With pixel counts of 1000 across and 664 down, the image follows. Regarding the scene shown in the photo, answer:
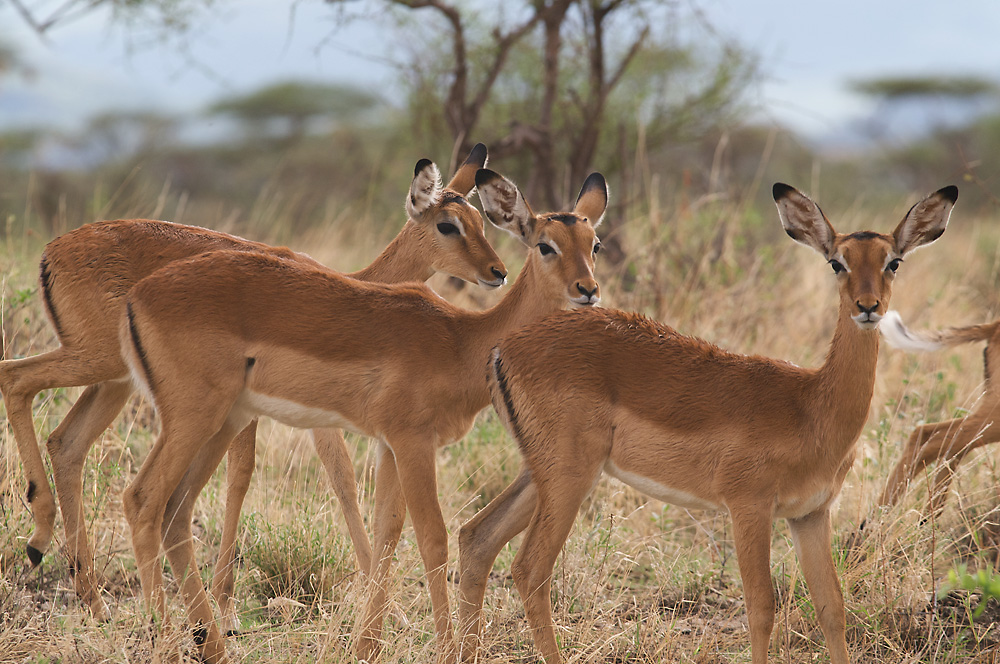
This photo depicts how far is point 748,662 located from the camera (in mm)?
4500

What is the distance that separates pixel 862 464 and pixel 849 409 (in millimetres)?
1854

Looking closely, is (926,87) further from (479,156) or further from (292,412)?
(292,412)

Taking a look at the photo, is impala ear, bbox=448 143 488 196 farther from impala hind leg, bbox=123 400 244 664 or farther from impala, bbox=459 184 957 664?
impala hind leg, bbox=123 400 244 664

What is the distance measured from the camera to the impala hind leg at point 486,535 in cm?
447

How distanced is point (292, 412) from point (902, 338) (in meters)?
3.53

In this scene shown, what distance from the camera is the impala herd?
13.4 ft


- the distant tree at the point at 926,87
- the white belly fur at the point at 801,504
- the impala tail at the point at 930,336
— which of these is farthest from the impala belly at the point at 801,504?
the distant tree at the point at 926,87

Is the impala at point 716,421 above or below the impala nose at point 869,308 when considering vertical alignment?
below

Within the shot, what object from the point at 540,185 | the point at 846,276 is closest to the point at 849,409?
the point at 846,276

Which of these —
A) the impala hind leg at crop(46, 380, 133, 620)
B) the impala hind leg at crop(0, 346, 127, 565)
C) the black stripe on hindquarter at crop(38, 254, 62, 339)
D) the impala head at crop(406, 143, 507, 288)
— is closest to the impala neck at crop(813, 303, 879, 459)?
the impala head at crop(406, 143, 507, 288)

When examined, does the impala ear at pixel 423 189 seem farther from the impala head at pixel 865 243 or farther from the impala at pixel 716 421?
the impala head at pixel 865 243

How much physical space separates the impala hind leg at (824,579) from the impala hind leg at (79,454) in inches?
121

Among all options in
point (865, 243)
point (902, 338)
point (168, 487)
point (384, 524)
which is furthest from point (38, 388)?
point (902, 338)

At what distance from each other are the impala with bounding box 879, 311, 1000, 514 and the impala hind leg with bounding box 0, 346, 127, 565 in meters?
4.00
